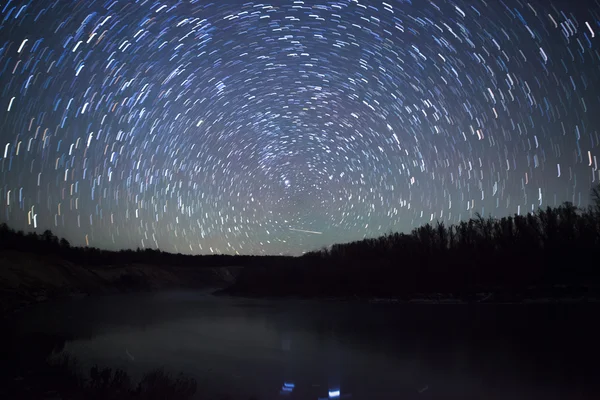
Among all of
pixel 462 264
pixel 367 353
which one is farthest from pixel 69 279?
pixel 367 353

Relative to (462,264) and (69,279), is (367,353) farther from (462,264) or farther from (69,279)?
(69,279)

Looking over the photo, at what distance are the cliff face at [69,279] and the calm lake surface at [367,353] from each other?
33527 millimetres

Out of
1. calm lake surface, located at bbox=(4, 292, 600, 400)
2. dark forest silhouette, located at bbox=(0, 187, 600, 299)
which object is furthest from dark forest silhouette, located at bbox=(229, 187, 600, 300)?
calm lake surface, located at bbox=(4, 292, 600, 400)

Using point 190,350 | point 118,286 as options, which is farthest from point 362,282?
point 118,286

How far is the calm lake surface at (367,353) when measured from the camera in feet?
55.4

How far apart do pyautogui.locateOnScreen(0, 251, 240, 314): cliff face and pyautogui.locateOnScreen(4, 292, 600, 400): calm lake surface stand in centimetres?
3353

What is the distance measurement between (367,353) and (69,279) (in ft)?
356

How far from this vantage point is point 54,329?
124ft

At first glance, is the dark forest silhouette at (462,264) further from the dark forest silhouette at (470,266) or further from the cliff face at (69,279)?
the cliff face at (69,279)

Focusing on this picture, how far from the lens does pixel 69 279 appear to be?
114750mm

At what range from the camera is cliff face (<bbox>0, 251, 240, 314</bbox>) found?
7992 centimetres

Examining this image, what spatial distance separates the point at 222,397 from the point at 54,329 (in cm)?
2886

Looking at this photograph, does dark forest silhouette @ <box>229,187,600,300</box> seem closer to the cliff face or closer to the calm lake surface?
the calm lake surface

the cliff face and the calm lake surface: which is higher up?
the cliff face
